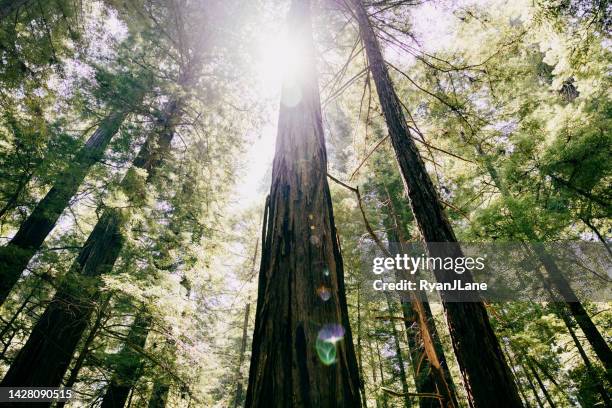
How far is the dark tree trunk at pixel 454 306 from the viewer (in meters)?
2.38

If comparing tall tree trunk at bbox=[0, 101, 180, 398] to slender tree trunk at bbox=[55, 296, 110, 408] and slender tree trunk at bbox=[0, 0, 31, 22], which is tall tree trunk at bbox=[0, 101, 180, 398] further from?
slender tree trunk at bbox=[0, 0, 31, 22]

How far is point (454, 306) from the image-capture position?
2.85 metres

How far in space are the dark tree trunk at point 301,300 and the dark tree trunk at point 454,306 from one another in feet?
6.38

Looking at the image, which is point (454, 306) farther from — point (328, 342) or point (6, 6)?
point (6, 6)

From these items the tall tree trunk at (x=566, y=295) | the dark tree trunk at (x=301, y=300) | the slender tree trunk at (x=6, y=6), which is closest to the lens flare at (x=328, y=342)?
the dark tree trunk at (x=301, y=300)

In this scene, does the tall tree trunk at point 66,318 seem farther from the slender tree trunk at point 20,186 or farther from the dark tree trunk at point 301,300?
the dark tree trunk at point 301,300

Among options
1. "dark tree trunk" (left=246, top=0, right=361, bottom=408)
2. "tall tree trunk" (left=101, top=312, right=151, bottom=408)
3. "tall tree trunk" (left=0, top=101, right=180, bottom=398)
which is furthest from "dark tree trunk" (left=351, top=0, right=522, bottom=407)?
"tall tree trunk" (left=0, top=101, right=180, bottom=398)

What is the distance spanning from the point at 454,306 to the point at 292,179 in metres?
2.25

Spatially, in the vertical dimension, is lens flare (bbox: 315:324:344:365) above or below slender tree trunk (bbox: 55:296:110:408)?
below

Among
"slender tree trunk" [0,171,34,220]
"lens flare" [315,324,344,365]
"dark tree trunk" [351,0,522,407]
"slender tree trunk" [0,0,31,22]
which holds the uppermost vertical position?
"slender tree trunk" [0,0,31,22]

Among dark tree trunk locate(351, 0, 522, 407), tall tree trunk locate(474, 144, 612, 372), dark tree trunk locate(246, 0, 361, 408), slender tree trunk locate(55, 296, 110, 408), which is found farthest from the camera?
tall tree trunk locate(474, 144, 612, 372)

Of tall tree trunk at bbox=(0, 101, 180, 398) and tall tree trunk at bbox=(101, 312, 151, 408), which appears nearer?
tall tree trunk at bbox=(0, 101, 180, 398)

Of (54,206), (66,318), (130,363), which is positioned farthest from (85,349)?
(54,206)

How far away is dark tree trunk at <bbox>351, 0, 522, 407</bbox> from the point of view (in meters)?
2.38
